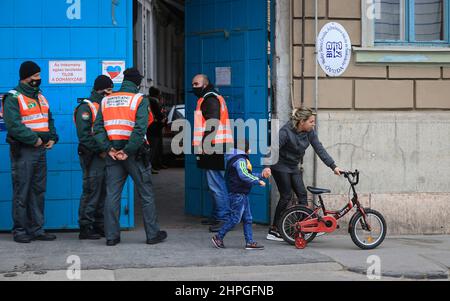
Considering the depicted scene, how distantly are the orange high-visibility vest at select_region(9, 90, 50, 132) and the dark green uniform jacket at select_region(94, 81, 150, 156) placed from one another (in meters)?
0.69

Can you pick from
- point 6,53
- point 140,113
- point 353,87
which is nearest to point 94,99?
point 140,113

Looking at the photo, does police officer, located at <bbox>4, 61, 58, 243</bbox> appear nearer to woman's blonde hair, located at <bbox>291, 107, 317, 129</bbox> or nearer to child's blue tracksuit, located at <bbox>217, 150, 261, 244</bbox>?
child's blue tracksuit, located at <bbox>217, 150, 261, 244</bbox>

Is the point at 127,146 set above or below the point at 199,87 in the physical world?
below

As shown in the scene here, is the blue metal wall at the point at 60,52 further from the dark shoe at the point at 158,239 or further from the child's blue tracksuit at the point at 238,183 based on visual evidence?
the child's blue tracksuit at the point at 238,183

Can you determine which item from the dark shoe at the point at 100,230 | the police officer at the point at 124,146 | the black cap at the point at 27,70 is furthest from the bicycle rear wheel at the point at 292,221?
the black cap at the point at 27,70

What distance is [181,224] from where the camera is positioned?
35.4 ft

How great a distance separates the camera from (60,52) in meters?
9.68

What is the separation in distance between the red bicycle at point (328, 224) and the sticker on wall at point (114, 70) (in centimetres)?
274

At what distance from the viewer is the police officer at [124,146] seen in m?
8.72

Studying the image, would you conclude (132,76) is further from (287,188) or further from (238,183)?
(287,188)

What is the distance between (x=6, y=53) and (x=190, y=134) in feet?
9.69
